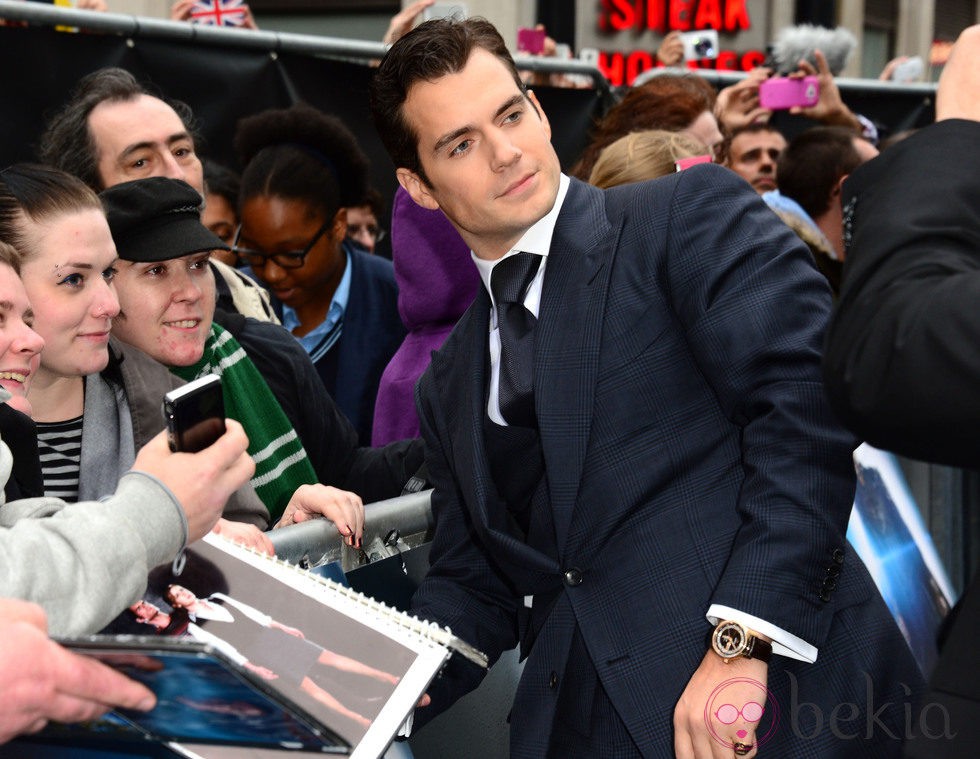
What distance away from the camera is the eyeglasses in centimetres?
421

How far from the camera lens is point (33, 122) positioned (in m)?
3.87

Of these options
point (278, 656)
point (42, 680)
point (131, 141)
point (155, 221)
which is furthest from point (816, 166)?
point (42, 680)

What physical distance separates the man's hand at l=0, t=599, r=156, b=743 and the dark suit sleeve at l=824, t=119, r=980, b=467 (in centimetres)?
86

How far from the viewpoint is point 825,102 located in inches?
244

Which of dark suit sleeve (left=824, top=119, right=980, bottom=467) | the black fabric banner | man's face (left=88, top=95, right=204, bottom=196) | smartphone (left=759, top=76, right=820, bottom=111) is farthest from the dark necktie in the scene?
smartphone (left=759, top=76, right=820, bottom=111)

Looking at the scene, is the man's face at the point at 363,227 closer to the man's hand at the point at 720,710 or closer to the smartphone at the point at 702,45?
the smartphone at the point at 702,45

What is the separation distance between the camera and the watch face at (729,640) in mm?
1897

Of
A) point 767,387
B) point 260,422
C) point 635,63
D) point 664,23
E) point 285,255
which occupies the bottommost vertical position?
point 635,63

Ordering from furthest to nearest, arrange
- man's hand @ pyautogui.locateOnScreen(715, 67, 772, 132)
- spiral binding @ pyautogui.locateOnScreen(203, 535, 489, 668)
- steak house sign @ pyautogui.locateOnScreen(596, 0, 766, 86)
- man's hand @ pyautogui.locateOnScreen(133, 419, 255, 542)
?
1. steak house sign @ pyautogui.locateOnScreen(596, 0, 766, 86)
2. man's hand @ pyautogui.locateOnScreen(715, 67, 772, 132)
3. spiral binding @ pyautogui.locateOnScreen(203, 535, 489, 668)
4. man's hand @ pyautogui.locateOnScreen(133, 419, 255, 542)

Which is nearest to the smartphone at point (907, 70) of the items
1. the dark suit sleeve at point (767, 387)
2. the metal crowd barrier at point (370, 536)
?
the metal crowd barrier at point (370, 536)

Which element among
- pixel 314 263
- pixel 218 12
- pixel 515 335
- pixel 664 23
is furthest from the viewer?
pixel 664 23

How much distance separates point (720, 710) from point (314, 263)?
106 inches

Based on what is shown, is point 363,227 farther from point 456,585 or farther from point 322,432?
point 456,585

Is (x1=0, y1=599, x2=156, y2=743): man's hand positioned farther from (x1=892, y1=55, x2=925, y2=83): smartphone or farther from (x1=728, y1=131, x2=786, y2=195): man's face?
(x1=892, y1=55, x2=925, y2=83): smartphone
